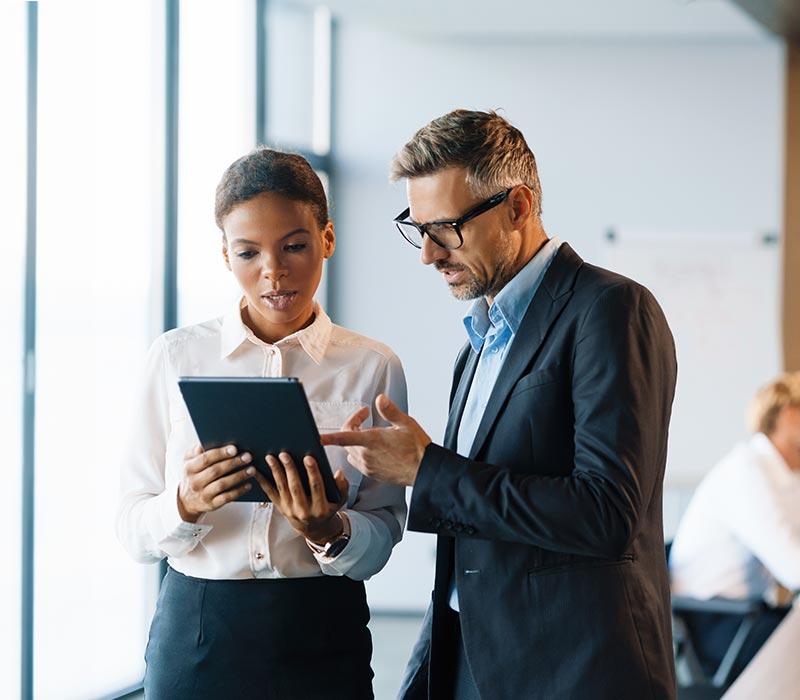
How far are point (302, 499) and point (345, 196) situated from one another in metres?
5.00

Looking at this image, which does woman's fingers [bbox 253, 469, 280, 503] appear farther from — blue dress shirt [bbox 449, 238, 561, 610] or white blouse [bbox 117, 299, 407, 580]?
blue dress shirt [bbox 449, 238, 561, 610]

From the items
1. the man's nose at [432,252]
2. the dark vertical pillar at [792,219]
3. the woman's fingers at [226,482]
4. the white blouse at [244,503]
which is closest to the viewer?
the woman's fingers at [226,482]

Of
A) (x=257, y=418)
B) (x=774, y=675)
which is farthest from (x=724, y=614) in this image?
(x=257, y=418)

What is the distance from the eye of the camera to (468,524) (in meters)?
1.67

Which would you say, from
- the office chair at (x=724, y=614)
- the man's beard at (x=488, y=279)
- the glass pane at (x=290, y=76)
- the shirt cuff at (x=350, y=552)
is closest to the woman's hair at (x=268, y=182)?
the man's beard at (x=488, y=279)

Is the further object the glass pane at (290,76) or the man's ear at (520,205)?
the glass pane at (290,76)

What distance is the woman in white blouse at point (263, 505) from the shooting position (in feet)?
5.62

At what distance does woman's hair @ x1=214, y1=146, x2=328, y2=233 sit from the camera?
5.86 feet

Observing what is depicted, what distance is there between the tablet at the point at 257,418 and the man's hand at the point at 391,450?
0.07 metres

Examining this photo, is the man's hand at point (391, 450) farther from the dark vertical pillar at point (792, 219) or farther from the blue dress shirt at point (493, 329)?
the dark vertical pillar at point (792, 219)

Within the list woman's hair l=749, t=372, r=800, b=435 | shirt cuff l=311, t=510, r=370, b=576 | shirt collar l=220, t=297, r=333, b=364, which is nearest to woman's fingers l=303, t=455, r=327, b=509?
shirt cuff l=311, t=510, r=370, b=576

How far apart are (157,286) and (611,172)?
286 centimetres

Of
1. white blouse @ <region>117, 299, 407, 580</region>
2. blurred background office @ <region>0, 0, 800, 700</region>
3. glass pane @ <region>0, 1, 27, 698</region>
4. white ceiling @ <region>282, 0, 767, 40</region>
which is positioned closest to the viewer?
white blouse @ <region>117, 299, 407, 580</region>

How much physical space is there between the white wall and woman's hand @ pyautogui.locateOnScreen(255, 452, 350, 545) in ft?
15.4
